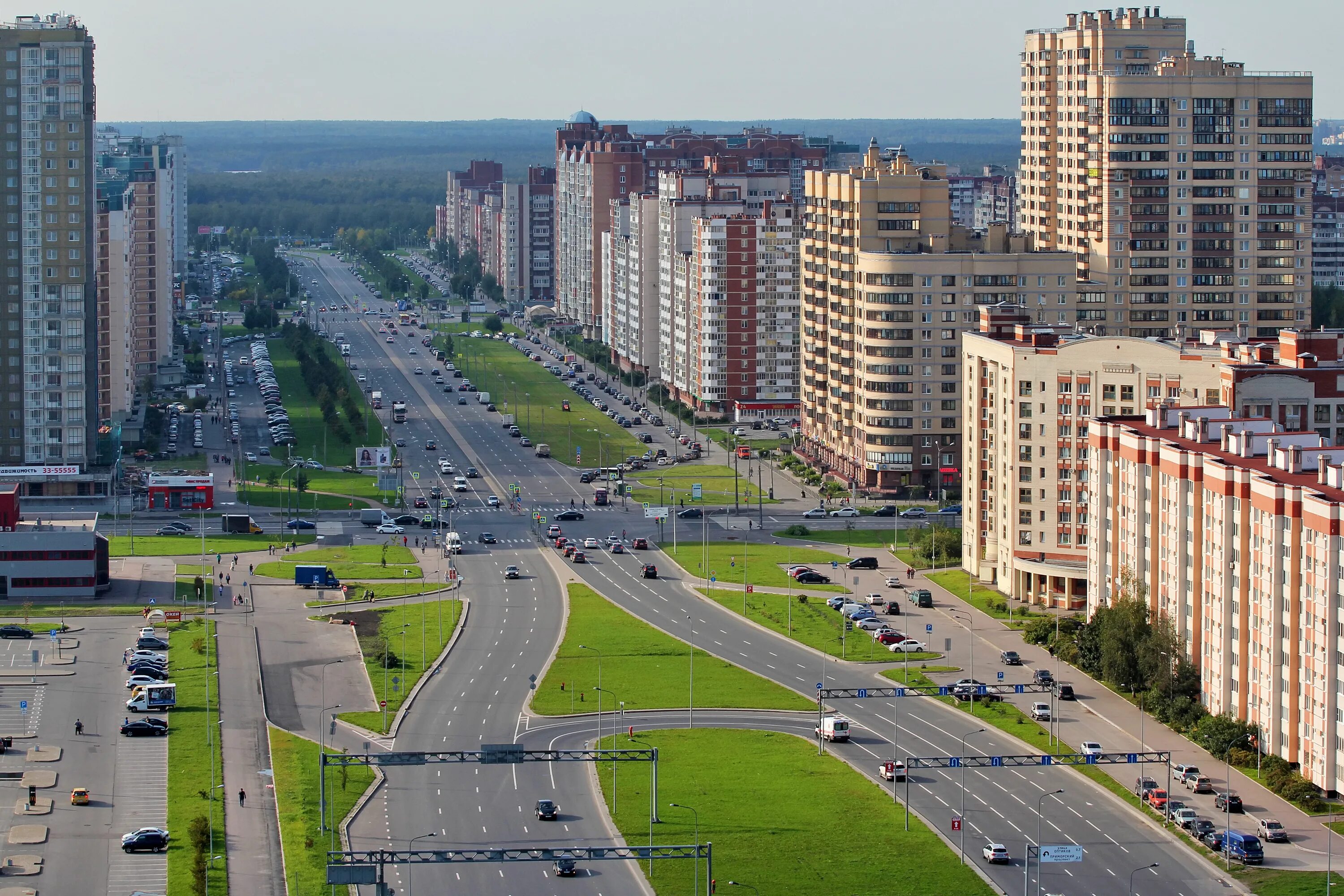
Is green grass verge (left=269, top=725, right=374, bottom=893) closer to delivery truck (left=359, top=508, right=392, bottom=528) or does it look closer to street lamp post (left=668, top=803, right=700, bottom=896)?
street lamp post (left=668, top=803, right=700, bottom=896)

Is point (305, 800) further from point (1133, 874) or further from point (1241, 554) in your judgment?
point (1241, 554)

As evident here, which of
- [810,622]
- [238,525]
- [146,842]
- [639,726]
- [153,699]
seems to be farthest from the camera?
[238,525]

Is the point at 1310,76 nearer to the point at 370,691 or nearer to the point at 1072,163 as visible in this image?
the point at 1072,163

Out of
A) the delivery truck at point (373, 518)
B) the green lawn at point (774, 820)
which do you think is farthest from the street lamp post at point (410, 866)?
the delivery truck at point (373, 518)

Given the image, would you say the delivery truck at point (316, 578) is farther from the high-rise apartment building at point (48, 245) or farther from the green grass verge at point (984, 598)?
the high-rise apartment building at point (48, 245)

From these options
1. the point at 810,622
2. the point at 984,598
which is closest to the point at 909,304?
the point at 984,598
